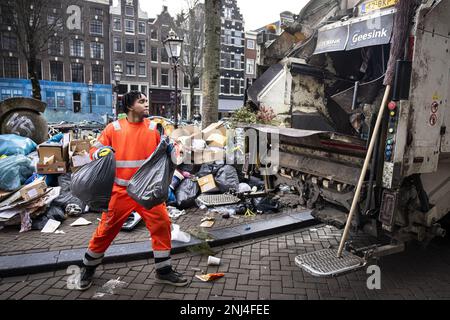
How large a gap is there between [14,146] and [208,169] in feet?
12.1

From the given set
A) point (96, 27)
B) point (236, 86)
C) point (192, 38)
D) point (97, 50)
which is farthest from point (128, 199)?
point (236, 86)

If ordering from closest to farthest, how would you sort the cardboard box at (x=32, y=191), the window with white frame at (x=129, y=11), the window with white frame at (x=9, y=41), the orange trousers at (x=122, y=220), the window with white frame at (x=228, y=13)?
the orange trousers at (x=122, y=220), the cardboard box at (x=32, y=191), the window with white frame at (x=9, y=41), the window with white frame at (x=129, y=11), the window with white frame at (x=228, y=13)

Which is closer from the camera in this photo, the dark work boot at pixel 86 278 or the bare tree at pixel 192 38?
the dark work boot at pixel 86 278

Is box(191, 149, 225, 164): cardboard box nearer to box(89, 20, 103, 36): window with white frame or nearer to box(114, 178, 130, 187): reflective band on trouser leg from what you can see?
box(114, 178, 130, 187): reflective band on trouser leg

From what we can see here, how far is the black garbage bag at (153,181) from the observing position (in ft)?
9.44

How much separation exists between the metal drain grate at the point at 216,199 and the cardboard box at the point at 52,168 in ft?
8.00

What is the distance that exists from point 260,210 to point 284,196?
944 millimetres

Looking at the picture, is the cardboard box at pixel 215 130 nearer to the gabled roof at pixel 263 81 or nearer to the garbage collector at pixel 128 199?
the gabled roof at pixel 263 81

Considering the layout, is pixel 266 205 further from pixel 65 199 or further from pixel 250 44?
pixel 250 44

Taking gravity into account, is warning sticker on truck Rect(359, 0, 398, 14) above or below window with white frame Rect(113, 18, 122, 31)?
below

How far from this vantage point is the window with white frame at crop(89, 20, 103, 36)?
112 feet

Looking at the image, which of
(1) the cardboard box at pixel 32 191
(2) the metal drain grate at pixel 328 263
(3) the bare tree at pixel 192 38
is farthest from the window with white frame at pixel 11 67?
(2) the metal drain grate at pixel 328 263

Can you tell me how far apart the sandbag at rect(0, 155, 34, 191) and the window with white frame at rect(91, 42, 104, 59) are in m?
32.6

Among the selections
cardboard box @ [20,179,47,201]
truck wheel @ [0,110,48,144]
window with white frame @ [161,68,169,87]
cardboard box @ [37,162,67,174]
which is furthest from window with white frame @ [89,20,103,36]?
cardboard box @ [20,179,47,201]
